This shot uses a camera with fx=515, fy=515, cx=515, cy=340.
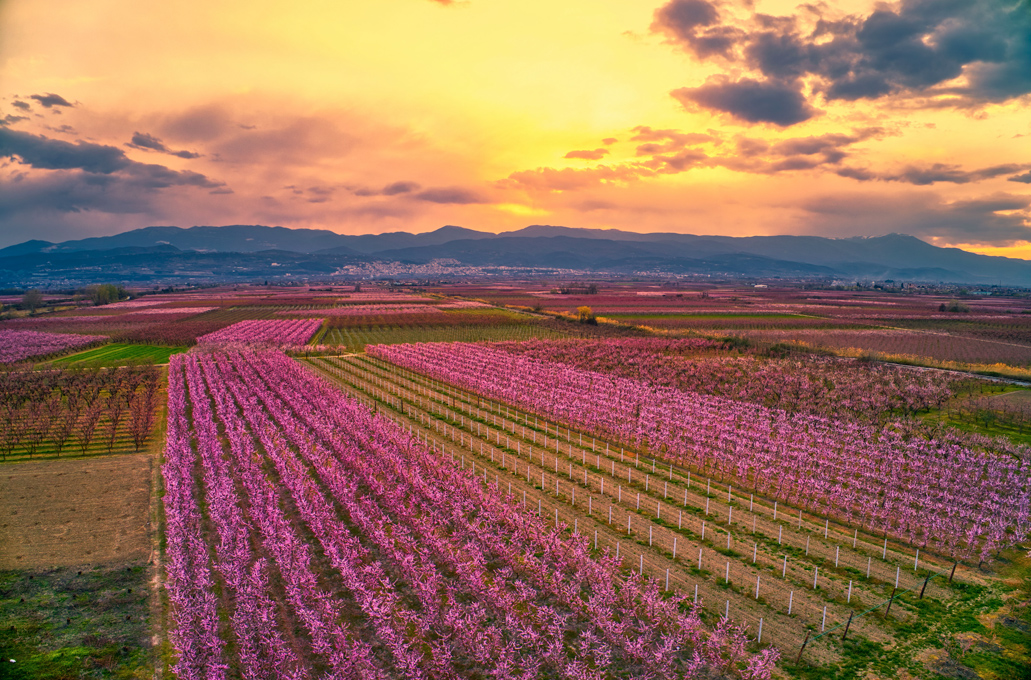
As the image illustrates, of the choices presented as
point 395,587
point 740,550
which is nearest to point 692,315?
point 740,550

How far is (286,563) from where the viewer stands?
15414mm

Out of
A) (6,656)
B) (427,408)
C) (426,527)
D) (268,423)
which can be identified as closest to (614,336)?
(427,408)

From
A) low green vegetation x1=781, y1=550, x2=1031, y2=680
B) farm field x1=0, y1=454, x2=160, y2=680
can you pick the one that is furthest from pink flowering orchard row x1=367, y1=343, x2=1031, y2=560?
farm field x1=0, y1=454, x2=160, y2=680

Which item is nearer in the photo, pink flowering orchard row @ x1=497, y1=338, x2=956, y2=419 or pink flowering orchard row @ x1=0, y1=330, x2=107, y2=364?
pink flowering orchard row @ x1=497, y1=338, x2=956, y2=419

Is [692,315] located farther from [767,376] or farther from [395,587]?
[395,587]

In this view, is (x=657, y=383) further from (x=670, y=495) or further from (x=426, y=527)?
(x=426, y=527)

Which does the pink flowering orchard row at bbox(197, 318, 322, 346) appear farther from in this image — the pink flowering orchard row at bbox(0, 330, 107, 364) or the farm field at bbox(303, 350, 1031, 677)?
the farm field at bbox(303, 350, 1031, 677)

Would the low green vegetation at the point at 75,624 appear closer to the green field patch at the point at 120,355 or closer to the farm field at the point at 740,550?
the farm field at the point at 740,550

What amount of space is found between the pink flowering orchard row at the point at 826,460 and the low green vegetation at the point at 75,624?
22.1 meters

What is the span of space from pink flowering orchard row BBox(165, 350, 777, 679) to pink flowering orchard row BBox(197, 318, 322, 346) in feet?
155

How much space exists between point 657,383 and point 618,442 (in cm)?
1520

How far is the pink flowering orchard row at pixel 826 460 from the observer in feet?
62.5

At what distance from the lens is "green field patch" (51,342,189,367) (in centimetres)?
5631

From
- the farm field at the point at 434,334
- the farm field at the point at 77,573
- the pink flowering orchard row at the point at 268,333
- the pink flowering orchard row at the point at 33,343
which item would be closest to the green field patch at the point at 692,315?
the farm field at the point at 434,334
